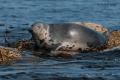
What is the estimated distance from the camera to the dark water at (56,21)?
12.2 meters

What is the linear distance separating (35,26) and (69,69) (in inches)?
135

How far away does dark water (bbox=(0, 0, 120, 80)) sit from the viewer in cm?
1218

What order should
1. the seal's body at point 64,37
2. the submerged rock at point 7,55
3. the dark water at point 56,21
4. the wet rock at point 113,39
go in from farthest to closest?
the wet rock at point 113,39 < the seal's body at point 64,37 < the submerged rock at point 7,55 < the dark water at point 56,21

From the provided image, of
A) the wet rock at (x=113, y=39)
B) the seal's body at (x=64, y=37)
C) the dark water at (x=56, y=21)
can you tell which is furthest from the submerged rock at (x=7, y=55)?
the wet rock at (x=113, y=39)

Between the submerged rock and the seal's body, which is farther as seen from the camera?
the seal's body

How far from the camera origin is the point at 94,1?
1160 inches

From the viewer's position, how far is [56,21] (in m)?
22.3

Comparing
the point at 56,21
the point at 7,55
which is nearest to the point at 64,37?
the point at 7,55

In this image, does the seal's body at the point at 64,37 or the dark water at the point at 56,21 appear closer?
the dark water at the point at 56,21

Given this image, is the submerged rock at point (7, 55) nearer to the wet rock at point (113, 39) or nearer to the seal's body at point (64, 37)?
the seal's body at point (64, 37)

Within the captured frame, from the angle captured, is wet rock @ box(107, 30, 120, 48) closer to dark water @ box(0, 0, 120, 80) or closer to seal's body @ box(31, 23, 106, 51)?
seal's body @ box(31, 23, 106, 51)

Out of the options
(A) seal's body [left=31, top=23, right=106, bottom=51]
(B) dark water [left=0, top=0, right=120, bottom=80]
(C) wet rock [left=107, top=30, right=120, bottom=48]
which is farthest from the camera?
(C) wet rock [left=107, top=30, right=120, bottom=48]

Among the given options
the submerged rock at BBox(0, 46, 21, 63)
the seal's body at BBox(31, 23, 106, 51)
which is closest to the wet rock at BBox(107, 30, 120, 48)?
the seal's body at BBox(31, 23, 106, 51)

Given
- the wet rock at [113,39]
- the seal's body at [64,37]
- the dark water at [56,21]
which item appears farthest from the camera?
the wet rock at [113,39]
